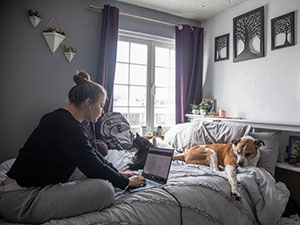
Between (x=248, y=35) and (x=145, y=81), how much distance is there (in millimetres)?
1568

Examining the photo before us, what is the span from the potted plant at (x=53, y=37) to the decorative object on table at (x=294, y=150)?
2.86 meters

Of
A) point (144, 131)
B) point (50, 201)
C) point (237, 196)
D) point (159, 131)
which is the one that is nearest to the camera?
point (50, 201)

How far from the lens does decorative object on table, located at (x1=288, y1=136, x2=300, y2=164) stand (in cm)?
210

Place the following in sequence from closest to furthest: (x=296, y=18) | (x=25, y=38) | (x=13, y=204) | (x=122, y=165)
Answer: (x=13, y=204) < (x=122, y=165) < (x=296, y=18) < (x=25, y=38)

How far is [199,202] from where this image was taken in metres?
1.29

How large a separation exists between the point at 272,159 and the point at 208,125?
2.36 ft

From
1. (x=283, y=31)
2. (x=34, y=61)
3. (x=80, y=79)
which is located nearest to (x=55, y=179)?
(x=80, y=79)

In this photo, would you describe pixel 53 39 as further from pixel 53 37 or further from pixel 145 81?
pixel 145 81

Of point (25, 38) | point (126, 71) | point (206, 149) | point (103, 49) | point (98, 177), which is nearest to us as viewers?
point (98, 177)

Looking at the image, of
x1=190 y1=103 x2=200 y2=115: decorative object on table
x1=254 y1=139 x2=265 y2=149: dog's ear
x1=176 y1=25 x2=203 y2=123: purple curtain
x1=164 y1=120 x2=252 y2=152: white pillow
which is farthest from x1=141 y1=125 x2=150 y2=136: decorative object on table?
x1=254 y1=139 x2=265 y2=149: dog's ear

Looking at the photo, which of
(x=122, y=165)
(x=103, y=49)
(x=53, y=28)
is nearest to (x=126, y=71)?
(x=103, y=49)

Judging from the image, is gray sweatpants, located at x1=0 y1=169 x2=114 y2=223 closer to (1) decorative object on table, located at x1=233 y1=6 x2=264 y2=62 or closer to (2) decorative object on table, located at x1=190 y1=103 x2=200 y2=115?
(2) decorative object on table, located at x1=190 y1=103 x2=200 y2=115

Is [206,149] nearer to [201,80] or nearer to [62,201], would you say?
[62,201]

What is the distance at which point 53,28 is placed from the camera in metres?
2.60
